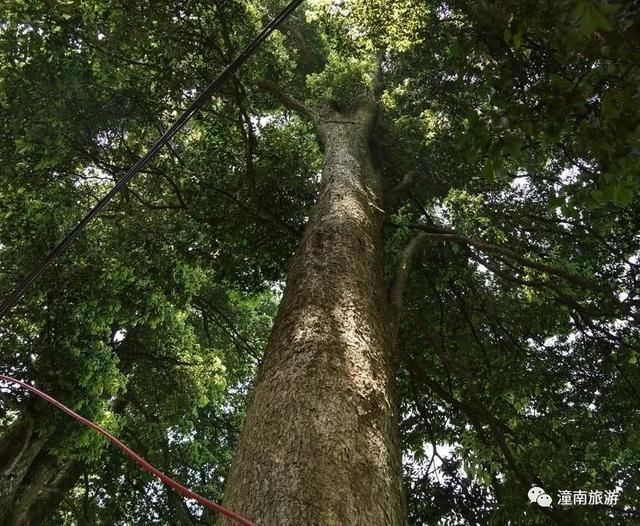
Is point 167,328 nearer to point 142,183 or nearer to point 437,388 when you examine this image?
point 142,183

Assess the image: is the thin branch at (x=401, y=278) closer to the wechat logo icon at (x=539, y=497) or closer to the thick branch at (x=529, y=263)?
the thick branch at (x=529, y=263)

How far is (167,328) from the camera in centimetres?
814

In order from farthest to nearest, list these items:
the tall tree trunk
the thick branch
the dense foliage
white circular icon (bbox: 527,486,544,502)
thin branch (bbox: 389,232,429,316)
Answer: the dense foliage → white circular icon (bbox: 527,486,544,502) → the thick branch → thin branch (bbox: 389,232,429,316) → the tall tree trunk

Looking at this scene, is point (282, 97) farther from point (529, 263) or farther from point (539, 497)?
point (539, 497)

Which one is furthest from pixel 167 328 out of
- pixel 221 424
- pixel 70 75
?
pixel 70 75

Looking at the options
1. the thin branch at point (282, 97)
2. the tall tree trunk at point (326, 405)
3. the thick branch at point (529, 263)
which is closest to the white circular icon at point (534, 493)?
the thick branch at point (529, 263)

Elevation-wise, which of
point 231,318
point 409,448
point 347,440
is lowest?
point 347,440

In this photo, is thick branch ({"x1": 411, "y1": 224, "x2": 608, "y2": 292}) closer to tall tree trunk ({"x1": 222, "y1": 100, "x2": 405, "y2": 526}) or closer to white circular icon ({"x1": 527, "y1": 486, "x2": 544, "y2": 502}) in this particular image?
tall tree trunk ({"x1": 222, "y1": 100, "x2": 405, "y2": 526})

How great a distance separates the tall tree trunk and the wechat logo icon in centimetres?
209

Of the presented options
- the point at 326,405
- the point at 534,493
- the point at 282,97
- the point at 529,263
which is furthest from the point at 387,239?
the point at 326,405

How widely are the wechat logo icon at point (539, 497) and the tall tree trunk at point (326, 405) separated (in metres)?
2.09

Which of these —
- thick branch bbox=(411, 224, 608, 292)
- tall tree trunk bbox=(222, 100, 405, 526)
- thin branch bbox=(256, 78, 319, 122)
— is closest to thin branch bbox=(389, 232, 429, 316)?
tall tree trunk bbox=(222, 100, 405, 526)

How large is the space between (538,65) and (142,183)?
19.6 feet

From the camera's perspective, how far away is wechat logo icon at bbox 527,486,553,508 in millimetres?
4016
